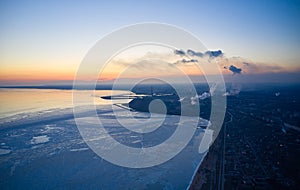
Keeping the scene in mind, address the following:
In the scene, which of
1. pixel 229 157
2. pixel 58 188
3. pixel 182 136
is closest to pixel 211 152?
pixel 229 157

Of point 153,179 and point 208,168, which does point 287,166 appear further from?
point 153,179

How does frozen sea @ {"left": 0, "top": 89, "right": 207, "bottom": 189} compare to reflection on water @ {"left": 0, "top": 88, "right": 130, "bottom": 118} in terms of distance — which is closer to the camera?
frozen sea @ {"left": 0, "top": 89, "right": 207, "bottom": 189}

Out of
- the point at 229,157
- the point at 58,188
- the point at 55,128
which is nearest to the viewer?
the point at 58,188

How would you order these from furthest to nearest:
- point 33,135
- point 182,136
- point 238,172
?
1. point 182,136
2. point 33,135
3. point 238,172

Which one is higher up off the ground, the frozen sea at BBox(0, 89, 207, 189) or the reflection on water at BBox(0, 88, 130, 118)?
the reflection on water at BBox(0, 88, 130, 118)

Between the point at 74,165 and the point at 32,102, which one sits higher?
the point at 32,102

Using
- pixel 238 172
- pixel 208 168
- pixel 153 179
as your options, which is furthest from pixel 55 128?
pixel 238 172

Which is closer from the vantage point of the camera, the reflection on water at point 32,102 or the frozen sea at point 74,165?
the frozen sea at point 74,165

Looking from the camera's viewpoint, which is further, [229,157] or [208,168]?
[229,157]

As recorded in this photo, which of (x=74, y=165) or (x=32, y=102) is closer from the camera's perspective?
(x=74, y=165)

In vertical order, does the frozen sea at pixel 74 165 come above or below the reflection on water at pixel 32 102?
below
